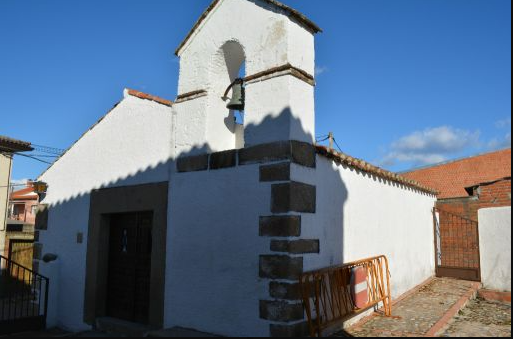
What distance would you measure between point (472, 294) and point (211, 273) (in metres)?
5.70

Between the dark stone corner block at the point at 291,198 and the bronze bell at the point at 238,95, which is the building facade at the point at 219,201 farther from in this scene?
the bronze bell at the point at 238,95

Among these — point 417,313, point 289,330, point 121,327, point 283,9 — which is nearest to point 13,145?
point 121,327

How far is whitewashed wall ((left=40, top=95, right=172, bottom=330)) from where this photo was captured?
6617 mm

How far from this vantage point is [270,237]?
485cm

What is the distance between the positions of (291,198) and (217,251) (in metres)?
1.32

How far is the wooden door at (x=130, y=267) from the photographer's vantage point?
6.52m

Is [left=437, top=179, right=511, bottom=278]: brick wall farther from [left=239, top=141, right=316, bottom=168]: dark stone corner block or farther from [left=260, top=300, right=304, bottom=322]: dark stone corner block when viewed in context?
[left=260, top=300, right=304, bottom=322]: dark stone corner block

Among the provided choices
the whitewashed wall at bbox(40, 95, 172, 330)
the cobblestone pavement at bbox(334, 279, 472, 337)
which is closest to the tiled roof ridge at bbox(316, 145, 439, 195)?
the cobblestone pavement at bbox(334, 279, 472, 337)

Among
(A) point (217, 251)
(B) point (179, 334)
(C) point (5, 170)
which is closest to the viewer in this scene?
(B) point (179, 334)

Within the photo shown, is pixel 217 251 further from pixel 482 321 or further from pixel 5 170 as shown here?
pixel 5 170

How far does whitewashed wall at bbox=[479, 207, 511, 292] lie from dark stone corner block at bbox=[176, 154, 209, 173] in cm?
627

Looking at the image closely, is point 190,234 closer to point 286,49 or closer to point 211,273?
point 211,273

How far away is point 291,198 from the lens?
4777mm

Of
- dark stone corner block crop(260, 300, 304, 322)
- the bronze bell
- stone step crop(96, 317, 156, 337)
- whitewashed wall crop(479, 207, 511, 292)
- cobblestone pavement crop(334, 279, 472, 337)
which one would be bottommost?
stone step crop(96, 317, 156, 337)
